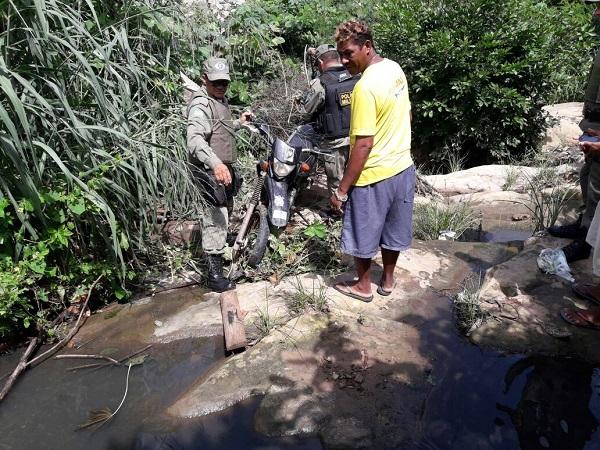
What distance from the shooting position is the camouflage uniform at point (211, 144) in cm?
317

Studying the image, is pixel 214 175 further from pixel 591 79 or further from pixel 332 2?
pixel 332 2

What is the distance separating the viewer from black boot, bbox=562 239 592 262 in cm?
332

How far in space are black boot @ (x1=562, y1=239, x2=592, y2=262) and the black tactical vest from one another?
84.1 inches

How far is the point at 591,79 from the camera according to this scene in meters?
3.27

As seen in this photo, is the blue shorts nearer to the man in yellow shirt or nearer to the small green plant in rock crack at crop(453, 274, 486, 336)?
the man in yellow shirt

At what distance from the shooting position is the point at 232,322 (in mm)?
2973

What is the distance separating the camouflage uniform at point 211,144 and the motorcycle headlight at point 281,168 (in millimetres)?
405

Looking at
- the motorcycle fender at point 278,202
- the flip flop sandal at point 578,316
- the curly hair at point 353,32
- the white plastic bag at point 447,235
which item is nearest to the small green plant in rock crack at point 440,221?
the white plastic bag at point 447,235

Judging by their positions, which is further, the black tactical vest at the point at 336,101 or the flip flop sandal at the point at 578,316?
the black tactical vest at the point at 336,101

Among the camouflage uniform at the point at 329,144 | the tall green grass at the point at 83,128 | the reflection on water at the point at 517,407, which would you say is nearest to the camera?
the reflection on water at the point at 517,407

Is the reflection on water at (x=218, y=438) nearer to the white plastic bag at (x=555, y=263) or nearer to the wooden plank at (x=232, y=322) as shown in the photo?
the wooden plank at (x=232, y=322)

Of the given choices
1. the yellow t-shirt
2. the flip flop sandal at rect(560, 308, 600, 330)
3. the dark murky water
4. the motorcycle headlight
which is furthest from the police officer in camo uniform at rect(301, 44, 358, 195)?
the flip flop sandal at rect(560, 308, 600, 330)

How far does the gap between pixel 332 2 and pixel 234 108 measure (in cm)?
402

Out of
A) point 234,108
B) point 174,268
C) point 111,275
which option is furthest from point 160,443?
point 234,108
